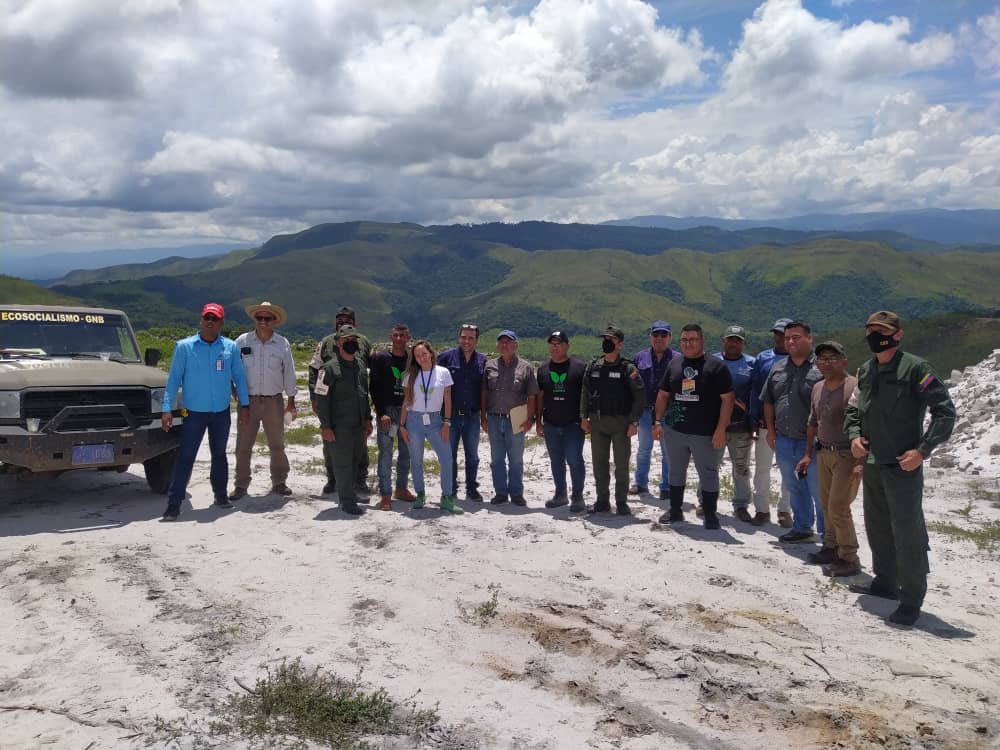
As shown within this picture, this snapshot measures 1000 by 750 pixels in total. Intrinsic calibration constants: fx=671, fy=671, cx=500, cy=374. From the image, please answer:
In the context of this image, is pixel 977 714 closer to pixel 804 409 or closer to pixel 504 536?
pixel 804 409

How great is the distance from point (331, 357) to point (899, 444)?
6599 millimetres

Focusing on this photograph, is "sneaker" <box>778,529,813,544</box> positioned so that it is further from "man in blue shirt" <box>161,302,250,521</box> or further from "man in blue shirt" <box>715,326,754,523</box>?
"man in blue shirt" <box>161,302,250,521</box>

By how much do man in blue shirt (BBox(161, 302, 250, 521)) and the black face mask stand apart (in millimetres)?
7025

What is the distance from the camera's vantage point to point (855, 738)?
4.10 meters

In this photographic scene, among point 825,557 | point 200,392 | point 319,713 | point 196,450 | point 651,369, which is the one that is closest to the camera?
point 319,713

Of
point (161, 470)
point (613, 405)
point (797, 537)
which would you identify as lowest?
point (797, 537)

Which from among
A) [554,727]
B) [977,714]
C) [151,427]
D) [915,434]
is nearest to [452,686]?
[554,727]

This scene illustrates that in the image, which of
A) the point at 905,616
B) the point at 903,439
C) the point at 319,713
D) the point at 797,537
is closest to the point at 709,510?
the point at 797,537

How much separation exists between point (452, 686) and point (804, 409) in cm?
522

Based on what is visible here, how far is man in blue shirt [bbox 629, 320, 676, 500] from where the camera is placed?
9.07 meters

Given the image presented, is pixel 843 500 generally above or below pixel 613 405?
below

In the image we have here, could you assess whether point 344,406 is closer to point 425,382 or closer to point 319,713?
point 425,382

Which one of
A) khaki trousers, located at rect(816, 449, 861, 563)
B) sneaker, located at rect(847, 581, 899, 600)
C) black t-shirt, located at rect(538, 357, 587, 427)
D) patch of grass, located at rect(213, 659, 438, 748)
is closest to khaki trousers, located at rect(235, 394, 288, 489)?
black t-shirt, located at rect(538, 357, 587, 427)

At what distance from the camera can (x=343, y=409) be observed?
340 inches
